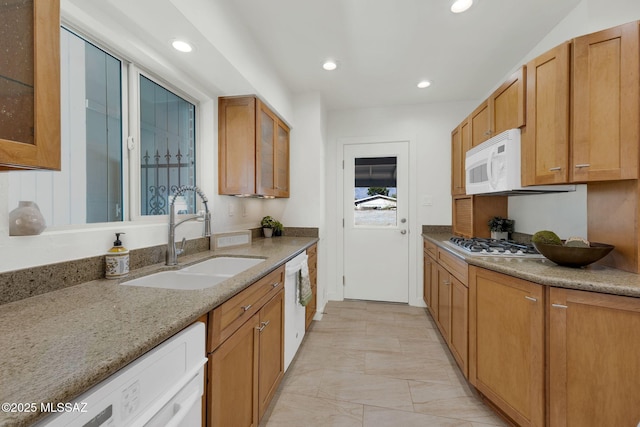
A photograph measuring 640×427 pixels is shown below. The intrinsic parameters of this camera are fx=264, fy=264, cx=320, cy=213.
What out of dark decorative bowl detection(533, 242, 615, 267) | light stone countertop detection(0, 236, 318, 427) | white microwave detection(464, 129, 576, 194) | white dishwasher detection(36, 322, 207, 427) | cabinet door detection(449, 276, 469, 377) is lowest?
cabinet door detection(449, 276, 469, 377)

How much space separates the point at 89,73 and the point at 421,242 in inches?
130

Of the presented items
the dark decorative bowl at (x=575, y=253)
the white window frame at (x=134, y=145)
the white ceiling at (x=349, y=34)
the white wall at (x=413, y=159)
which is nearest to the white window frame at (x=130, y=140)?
the white window frame at (x=134, y=145)

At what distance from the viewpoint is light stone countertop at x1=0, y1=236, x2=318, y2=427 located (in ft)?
1.61

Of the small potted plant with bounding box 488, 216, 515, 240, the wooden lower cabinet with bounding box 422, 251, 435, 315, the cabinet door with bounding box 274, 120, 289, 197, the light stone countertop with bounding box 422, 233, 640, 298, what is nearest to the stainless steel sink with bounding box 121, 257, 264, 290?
the cabinet door with bounding box 274, 120, 289, 197

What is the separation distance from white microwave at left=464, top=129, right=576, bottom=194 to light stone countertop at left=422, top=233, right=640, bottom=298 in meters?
0.52

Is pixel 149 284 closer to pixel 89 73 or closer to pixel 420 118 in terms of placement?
pixel 89 73

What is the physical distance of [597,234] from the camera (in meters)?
1.54

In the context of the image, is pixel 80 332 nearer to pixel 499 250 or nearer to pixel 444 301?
pixel 499 250

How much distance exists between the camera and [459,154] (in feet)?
9.32

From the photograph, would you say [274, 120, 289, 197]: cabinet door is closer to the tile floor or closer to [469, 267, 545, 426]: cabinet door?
the tile floor

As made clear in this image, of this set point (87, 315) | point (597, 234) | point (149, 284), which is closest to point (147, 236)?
point (149, 284)

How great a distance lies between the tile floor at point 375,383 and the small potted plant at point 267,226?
110 cm

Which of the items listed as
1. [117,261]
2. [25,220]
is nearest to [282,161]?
[117,261]

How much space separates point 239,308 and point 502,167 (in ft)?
6.35
